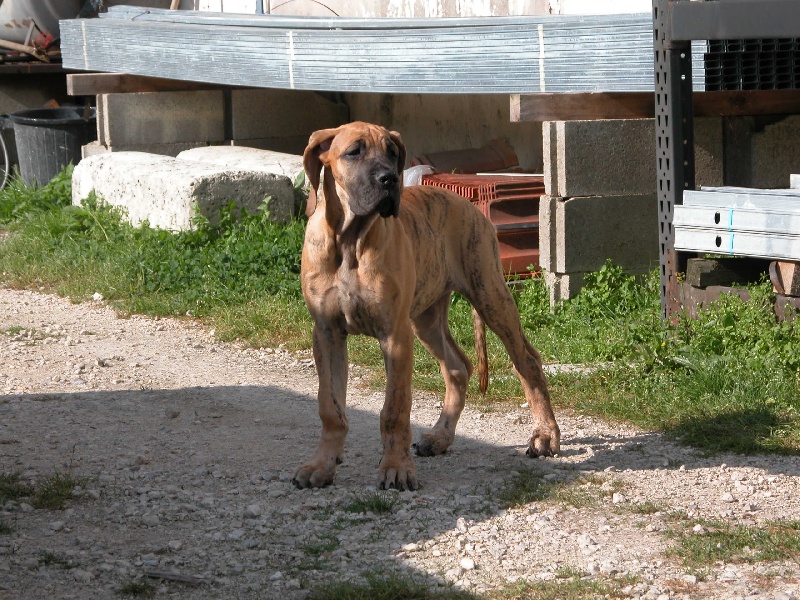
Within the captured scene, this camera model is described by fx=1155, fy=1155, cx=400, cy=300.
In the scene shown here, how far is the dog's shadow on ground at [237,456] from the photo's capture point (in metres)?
4.59

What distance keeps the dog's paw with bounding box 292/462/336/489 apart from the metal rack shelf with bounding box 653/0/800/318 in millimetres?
2969

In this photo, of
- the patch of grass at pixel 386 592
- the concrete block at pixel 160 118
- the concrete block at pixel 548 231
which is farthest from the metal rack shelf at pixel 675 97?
the concrete block at pixel 160 118

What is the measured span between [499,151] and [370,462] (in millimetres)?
5956

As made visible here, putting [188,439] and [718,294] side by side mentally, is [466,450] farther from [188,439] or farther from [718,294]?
[718,294]

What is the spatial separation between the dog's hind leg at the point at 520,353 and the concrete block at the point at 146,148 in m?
7.70

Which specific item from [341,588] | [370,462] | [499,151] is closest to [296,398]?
[370,462]

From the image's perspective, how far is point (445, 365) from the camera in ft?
18.8

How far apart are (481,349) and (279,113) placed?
765 cm

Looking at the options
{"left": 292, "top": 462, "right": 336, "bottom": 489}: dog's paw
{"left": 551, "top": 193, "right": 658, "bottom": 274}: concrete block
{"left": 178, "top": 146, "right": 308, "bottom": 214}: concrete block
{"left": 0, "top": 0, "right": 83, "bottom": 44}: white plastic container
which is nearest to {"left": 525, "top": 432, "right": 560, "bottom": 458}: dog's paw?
{"left": 292, "top": 462, "right": 336, "bottom": 489}: dog's paw

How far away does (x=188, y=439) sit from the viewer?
5.85 meters

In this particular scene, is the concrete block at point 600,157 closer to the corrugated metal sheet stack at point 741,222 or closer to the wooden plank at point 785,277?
the corrugated metal sheet stack at point 741,222

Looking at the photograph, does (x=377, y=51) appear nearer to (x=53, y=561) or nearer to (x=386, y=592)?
(x=53, y=561)

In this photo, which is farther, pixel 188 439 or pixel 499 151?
pixel 499 151

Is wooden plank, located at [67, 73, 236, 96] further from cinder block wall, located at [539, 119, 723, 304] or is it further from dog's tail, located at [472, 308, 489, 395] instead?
dog's tail, located at [472, 308, 489, 395]
